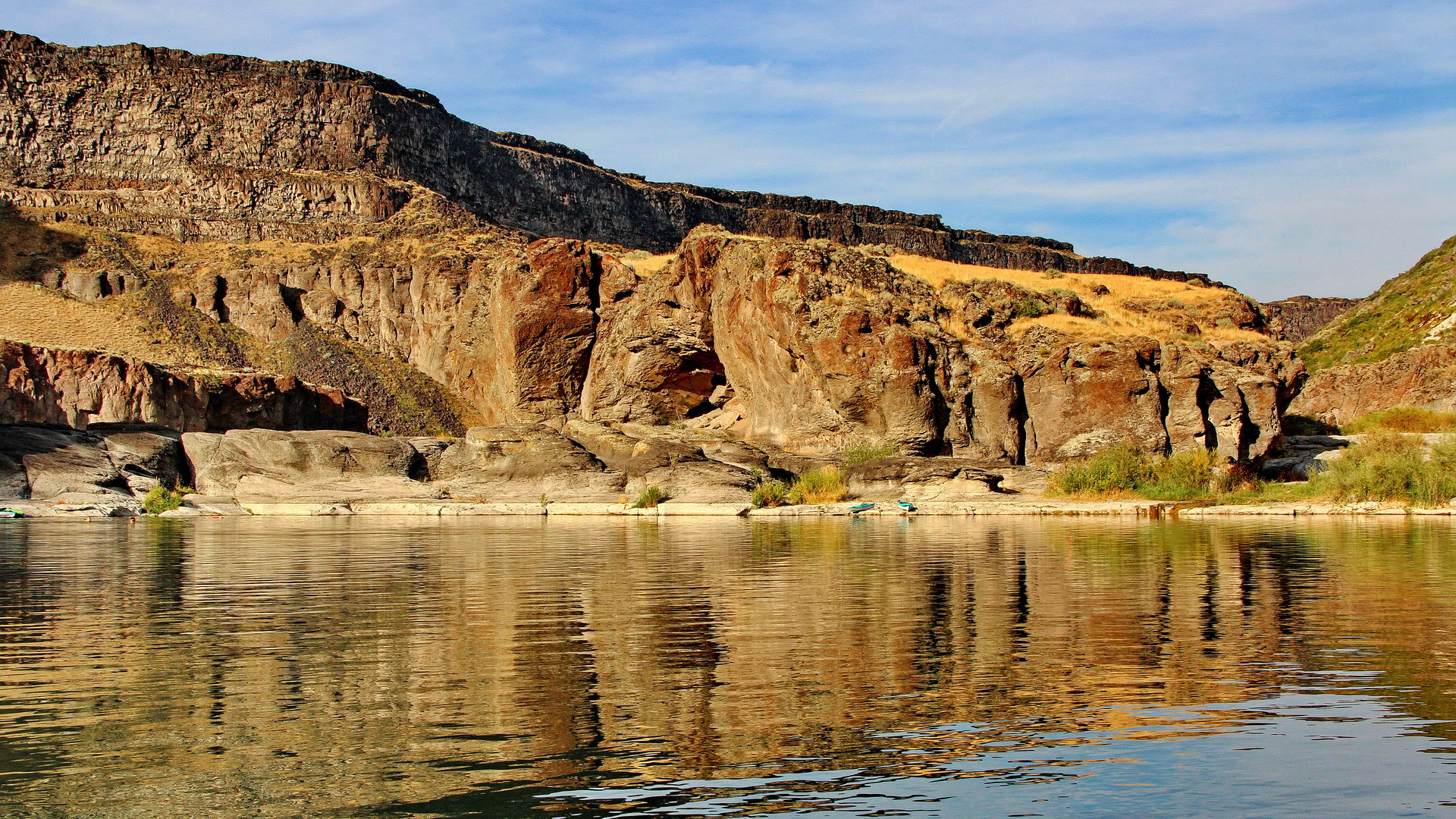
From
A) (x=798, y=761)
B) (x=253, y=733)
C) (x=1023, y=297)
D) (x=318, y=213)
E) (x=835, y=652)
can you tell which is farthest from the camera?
(x=318, y=213)

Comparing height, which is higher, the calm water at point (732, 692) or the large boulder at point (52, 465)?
the large boulder at point (52, 465)

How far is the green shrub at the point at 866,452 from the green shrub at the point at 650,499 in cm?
731

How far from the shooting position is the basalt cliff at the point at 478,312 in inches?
1908

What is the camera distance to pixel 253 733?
7.97 m

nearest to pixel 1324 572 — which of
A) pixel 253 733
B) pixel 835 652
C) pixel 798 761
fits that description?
pixel 835 652

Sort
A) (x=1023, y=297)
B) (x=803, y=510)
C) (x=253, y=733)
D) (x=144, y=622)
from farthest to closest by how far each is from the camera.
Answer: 1. (x=1023, y=297)
2. (x=803, y=510)
3. (x=144, y=622)
4. (x=253, y=733)

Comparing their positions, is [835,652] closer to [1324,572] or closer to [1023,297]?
[1324,572]

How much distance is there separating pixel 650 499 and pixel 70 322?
58925 mm

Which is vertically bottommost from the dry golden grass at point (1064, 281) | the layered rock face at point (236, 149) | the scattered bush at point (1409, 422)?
the scattered bush at point (1409, 422)

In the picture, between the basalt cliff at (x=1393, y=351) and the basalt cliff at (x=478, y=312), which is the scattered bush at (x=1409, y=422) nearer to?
the basalt cliff at (x=478, y=312)

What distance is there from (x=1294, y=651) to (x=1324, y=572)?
8584 mm

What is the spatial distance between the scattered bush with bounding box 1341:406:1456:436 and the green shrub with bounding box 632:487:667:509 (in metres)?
30.4

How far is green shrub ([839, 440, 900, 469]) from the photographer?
46294 millimetres

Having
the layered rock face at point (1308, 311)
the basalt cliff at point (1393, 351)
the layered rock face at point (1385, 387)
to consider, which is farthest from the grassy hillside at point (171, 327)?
the layered rock face at point (1308, 311)
